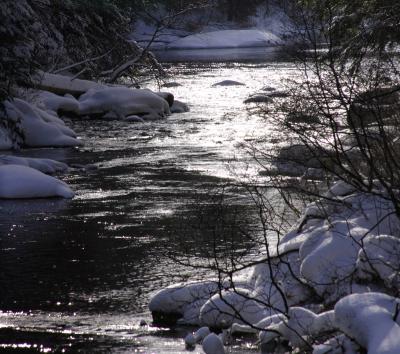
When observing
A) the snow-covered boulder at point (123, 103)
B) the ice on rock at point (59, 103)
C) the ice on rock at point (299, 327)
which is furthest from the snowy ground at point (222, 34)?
the ice on rock at point (299, 327)

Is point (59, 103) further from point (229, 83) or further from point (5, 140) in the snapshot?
point (229, 83)

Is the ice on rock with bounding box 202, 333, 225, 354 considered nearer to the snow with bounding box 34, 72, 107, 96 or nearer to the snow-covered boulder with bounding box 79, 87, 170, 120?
the snow-covered boulder with bounding box 79, 87, 170, 120

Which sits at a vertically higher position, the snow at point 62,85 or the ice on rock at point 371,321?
the ice on rock at point 371,321

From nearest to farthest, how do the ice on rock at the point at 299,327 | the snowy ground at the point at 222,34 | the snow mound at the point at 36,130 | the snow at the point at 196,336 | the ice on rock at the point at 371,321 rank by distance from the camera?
the ice on rock at the point at 371,321, the ice on rock at the point at 299,327, the snow at the point at 196,336, the snow mound at the point at 36,130, the snowy ground at the point at 222,34

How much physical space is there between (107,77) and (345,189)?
2205 cm

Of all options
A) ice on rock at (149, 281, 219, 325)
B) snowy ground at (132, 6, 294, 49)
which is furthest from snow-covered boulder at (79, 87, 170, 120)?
snowy ground at (132, 6, 294, 49)

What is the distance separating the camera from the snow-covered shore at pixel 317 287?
21.5 feet

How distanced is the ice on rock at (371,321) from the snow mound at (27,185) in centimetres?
831

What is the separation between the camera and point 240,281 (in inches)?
340

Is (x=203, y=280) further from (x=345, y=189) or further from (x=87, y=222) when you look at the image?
(x=87, y=222)

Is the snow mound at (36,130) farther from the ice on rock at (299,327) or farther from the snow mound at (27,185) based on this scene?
the ice on rock at (299,327)

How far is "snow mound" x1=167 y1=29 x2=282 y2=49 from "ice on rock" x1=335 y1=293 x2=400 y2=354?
57.4 metres

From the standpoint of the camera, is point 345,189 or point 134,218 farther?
point 134,218

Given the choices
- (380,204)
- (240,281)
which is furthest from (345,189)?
(240,281)
